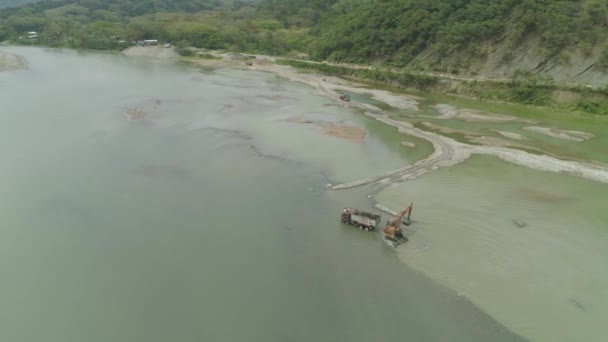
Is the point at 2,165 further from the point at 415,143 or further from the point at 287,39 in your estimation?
the point at 287,39

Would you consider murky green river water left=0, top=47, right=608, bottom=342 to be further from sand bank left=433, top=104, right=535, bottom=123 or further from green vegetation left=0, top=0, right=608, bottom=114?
green vegetation left=0, top=0, right=608, bottom=114

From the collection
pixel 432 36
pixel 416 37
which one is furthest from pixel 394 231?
pixel 416 37

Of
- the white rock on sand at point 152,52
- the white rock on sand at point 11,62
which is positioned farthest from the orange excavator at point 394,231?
the white rock on sand at point 152,52

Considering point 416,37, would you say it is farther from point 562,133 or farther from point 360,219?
point 360,219

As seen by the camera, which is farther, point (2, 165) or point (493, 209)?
point (2, 165)

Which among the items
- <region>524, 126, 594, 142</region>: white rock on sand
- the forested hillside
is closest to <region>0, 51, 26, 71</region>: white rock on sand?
the forested hillside

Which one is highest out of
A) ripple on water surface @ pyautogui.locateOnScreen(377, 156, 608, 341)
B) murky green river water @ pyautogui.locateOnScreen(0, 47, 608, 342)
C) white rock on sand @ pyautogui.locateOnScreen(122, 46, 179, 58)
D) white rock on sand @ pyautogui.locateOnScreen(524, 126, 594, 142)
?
white rock on sand @ pyautogui.locateOnScreen(524, 126, 594, 142)

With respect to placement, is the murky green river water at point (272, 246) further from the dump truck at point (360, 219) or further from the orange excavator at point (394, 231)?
the orange excavator at point (394, 231)

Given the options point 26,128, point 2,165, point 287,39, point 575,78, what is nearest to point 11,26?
point 287,39
